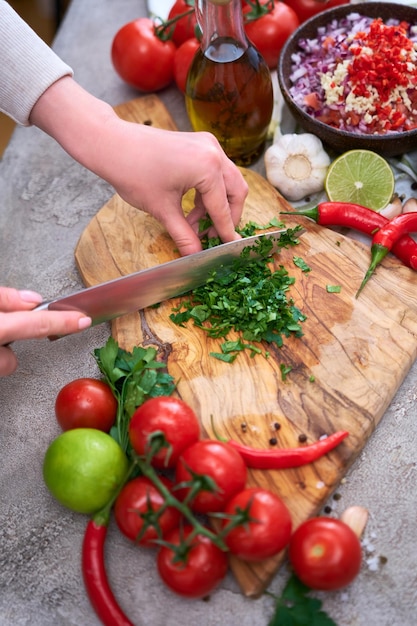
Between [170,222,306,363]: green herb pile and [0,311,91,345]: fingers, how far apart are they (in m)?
0.33

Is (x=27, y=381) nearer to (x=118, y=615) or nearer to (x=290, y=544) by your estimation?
(x=118, y=615)

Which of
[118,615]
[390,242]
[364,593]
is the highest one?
[118,615]

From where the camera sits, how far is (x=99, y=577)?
1354 millimetres

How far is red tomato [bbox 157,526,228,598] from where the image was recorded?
125 centimetres

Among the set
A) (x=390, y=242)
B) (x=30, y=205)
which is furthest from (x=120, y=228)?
(x=390, y=242)

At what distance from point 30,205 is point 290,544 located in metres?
1.41

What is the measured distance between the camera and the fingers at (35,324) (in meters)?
1.38

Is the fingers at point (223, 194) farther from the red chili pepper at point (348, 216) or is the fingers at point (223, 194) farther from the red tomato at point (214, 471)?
the red tomato at point (214, 471)

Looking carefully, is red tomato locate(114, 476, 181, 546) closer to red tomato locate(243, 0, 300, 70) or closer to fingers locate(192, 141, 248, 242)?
fingers locate(192, 141, 248, 242)

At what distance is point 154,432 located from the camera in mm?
1315

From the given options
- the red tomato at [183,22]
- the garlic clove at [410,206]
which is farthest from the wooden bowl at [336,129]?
the red tomato at [183,22]

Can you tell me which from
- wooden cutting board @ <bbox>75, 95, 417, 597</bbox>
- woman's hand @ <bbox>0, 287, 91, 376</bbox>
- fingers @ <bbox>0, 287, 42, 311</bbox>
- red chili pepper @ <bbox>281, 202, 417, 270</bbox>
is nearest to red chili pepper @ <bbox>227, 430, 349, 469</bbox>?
wooden cutting board @ <bbox>75, 95, 417, 597</bbox>

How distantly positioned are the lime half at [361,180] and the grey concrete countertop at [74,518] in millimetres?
583

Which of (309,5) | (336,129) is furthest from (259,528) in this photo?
(309,5)
